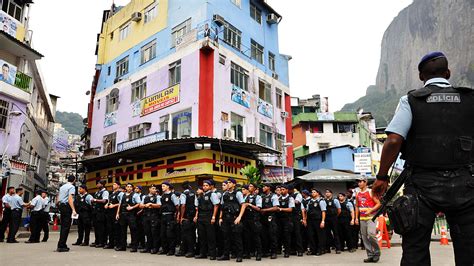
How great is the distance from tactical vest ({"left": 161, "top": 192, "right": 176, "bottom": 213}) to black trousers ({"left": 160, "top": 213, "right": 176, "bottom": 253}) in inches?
5.3

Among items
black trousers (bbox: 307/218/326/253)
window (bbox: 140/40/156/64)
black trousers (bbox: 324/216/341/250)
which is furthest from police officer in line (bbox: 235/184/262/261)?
window (bbox: 140/40/156/64)

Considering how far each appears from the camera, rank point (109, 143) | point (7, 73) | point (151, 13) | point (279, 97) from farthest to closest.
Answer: point (279, 97) < point (109, 143) < point (151, 13) < point (7, 73)

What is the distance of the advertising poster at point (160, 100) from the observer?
21422mm

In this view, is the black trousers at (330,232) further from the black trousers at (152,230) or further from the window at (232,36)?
the window at (232,36)

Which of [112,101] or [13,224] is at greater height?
[112,101]

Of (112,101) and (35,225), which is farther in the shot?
(112,101)

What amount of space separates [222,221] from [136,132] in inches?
595

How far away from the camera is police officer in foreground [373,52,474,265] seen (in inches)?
124

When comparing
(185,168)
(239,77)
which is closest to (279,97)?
(239,77)

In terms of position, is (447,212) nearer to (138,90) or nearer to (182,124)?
(182,124)

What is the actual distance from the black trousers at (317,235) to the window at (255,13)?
17393mm

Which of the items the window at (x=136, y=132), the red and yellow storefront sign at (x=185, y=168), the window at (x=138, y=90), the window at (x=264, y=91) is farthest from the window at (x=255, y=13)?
the window at (x=136, y=132)

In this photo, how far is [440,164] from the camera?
10.6 feet

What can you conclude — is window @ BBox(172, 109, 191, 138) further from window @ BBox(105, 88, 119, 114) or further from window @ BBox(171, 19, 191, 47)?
window @ BBox(105, 88, 119, 114)
